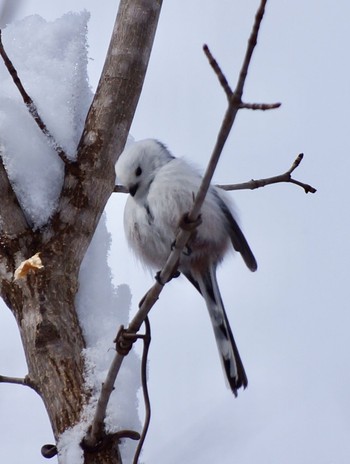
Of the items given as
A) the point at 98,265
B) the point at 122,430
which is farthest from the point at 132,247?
the point at 122,430

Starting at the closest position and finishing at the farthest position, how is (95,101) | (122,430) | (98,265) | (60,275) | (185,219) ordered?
(185,219) → (122,430) → (60,275) → (98,265) → (95,101)

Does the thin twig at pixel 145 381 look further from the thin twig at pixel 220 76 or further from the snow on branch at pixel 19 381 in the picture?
the thin twig at pixel 220 76

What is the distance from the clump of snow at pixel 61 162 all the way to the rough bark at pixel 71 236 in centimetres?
4

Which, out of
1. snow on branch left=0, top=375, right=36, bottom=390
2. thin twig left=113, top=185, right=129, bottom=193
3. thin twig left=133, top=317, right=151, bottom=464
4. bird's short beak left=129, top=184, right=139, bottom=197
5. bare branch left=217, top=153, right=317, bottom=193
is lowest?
thin twig left=133, top=317, right=151, bottom=464

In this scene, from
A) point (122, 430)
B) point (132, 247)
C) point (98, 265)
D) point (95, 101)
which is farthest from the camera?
point (132, 247)

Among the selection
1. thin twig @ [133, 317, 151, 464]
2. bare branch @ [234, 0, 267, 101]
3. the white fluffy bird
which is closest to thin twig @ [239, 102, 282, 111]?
bare branch @ [234, 0, 267, 101]

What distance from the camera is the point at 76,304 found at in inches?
76.9

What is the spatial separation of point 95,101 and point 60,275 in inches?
24.3

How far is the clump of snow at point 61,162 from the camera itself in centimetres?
173

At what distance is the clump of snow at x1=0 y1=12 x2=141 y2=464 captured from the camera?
1.73 meters

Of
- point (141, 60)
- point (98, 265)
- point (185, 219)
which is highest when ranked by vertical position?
point (141, 60)

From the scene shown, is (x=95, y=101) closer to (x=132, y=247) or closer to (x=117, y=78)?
(x=117, y=78)

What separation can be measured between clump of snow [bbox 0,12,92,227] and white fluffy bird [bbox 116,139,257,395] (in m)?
0.22

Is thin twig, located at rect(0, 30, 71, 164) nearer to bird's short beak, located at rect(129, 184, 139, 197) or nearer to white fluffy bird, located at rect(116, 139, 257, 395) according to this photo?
→ white fluffy bird, located at rect(116, 139, 257, 395)
